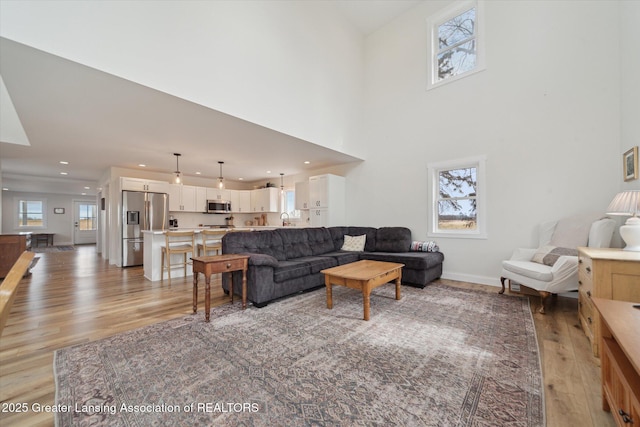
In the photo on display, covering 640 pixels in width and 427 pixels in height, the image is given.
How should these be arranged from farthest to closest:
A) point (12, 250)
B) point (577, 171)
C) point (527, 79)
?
point (12, 250)
point (527, 79)
point (577, 171)

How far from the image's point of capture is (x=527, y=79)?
394 cm

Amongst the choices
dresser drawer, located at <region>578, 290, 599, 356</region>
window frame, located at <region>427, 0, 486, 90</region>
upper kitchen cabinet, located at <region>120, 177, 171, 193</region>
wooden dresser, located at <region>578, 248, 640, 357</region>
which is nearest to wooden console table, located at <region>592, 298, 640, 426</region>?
wooden dresser, located at <region>578, 248, 640, 357</region>

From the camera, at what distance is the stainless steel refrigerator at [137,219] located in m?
6.12

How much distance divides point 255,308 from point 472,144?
4412mm

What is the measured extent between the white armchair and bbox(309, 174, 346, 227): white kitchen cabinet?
3.50 metres

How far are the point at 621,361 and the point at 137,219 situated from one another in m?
7.88

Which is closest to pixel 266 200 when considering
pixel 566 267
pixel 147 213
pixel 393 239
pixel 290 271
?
pixel 147 213

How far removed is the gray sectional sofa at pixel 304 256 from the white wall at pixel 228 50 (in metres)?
1.77

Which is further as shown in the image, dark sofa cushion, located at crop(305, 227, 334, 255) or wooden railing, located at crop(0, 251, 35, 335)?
dark sofa cushion, located at crop(305, 227, 334, 255)

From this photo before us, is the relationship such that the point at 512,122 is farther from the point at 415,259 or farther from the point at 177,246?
the point at 177,246

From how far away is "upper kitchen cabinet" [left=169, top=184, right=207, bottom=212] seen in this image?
7.15m

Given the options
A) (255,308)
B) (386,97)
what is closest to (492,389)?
(255,308)

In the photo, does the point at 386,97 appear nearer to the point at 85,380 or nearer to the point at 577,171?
the point at 577,171

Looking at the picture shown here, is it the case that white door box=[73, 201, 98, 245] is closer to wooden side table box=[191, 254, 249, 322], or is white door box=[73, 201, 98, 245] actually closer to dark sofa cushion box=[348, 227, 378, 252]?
wooden side table box=[191, 254, 249, 322]
